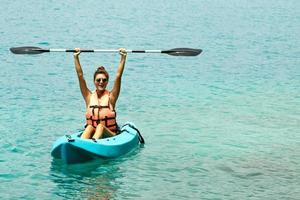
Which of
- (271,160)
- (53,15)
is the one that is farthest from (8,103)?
(53,15)

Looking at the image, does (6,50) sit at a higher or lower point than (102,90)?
higher

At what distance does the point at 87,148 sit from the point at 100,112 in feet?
2.67

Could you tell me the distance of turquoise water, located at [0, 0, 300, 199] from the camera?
10.2 meters

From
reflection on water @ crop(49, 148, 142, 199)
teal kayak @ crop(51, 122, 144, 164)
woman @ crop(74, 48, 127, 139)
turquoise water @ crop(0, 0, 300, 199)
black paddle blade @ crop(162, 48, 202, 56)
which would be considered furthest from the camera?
black paddle blade @ crop(162, 48, 202, 56)

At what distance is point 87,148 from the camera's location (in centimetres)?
1045

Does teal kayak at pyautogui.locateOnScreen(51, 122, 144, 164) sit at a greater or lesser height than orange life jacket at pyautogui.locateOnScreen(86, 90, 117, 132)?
lesser

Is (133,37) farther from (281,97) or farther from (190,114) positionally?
(190,114)

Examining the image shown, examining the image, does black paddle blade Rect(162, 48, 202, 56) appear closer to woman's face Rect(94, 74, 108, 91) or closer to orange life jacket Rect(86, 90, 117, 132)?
woman's face Rect(94, 74, 108, 91)

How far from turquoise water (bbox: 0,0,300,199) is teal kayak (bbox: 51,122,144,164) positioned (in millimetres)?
155

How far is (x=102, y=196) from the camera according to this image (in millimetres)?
9594

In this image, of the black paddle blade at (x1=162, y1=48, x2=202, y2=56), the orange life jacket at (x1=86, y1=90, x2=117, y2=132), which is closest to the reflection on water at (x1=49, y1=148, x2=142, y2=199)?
the orange life jacket at (x1=86, y1=90, x2=117, y2=132)

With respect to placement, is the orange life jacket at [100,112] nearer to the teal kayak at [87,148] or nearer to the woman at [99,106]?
the woman at [99,106]

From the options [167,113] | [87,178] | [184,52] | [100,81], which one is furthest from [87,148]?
[167,113]

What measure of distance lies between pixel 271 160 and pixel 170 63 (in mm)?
11813
